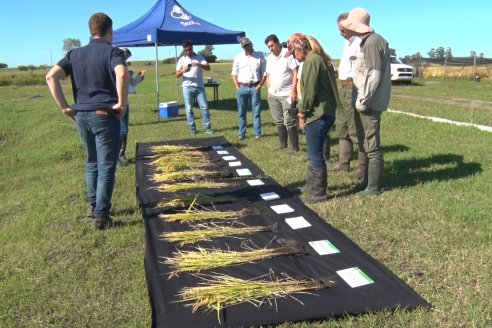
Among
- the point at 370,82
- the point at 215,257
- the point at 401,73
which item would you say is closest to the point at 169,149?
the point at 370,82

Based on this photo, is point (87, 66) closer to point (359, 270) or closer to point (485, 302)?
point (359, 270)

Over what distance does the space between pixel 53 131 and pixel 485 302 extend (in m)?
10.6

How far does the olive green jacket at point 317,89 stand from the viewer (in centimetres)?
430

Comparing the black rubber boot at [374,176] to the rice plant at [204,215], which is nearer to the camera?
the rice plant at [204,215]

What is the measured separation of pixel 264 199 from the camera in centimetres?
471

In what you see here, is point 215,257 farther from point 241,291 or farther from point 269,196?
point 269,196

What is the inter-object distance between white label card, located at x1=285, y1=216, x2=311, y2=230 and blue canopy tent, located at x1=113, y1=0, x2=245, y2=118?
303 inches

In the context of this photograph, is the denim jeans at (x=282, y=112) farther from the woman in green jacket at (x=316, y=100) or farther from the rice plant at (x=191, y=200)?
the rice plant at (x=191, y=200)

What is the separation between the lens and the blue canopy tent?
10.8 metres

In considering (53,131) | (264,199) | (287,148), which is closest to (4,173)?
(53,131)

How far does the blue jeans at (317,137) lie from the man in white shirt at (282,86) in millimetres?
2187

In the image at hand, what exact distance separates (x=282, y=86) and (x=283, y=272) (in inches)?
172

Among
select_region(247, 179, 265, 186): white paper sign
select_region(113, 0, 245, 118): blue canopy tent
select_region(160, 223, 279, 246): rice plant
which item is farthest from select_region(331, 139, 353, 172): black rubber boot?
select_region(113, 0, 245, 118): blue canopy tent

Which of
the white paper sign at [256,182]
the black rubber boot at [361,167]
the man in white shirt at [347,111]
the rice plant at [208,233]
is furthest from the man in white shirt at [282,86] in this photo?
the rice plant at [208,233]
